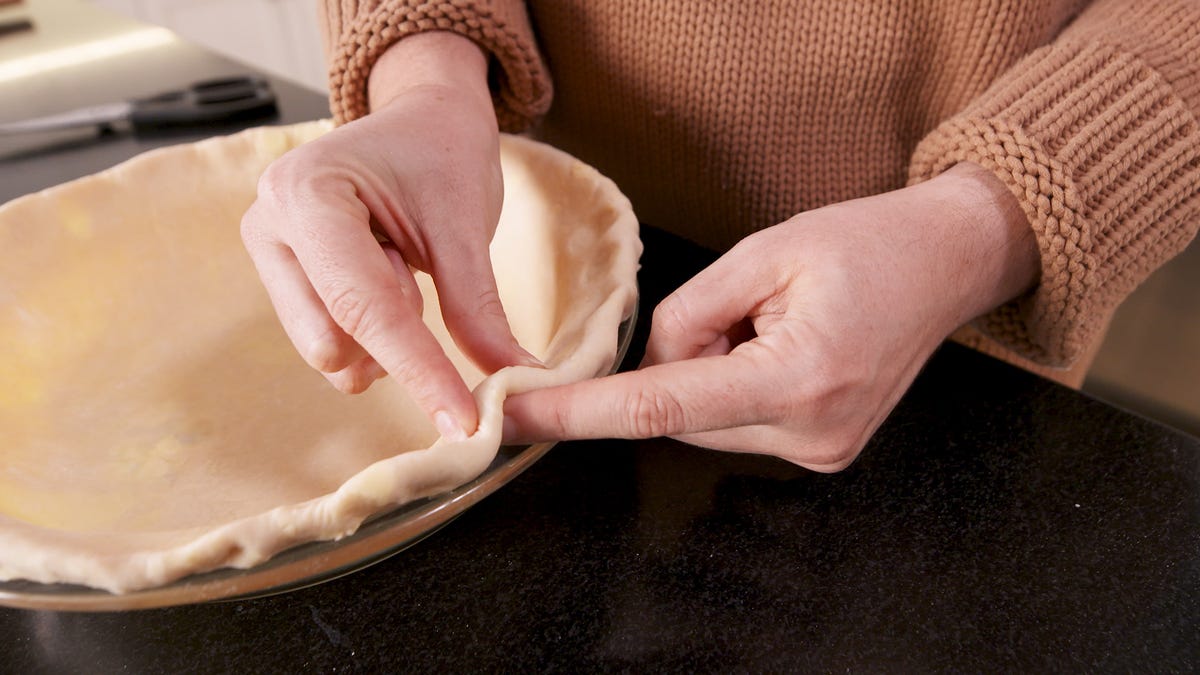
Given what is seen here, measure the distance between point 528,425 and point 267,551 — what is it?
0.41 ft

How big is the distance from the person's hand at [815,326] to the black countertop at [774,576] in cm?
5

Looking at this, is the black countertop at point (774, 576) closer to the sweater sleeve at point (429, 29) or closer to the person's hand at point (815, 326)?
the person's hand at point (815, 326)

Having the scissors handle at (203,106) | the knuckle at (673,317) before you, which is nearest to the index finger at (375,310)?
the knuckle at (673,317)

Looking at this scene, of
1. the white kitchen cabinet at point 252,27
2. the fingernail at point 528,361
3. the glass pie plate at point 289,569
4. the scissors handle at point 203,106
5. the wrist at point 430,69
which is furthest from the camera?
the white kitchen cabinet at point 252,27

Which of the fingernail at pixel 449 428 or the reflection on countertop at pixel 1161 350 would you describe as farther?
the reflection on countertop at pixel 1161 350

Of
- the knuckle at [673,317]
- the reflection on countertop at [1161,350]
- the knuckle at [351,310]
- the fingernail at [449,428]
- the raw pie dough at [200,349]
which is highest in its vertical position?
the knuckle at [351,310]

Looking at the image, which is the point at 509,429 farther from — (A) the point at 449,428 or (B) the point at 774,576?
(B) the point at 774,576

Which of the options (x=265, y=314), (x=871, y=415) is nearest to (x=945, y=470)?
(x=871, y=415)

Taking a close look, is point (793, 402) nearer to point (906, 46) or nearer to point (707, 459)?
point (707, 459)

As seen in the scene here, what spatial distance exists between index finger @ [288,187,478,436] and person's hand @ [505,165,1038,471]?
32 millimetres

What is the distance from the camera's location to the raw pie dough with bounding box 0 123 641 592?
47 centimetres

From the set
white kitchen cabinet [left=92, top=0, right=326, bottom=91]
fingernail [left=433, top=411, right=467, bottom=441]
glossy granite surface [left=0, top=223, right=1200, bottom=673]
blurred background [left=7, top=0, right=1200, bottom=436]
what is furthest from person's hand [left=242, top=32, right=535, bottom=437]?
white kitchen cabinet [left=92, top=0, right=326, bottom=91]

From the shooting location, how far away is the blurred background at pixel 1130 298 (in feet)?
2.83

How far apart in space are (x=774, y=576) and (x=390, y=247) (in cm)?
29
